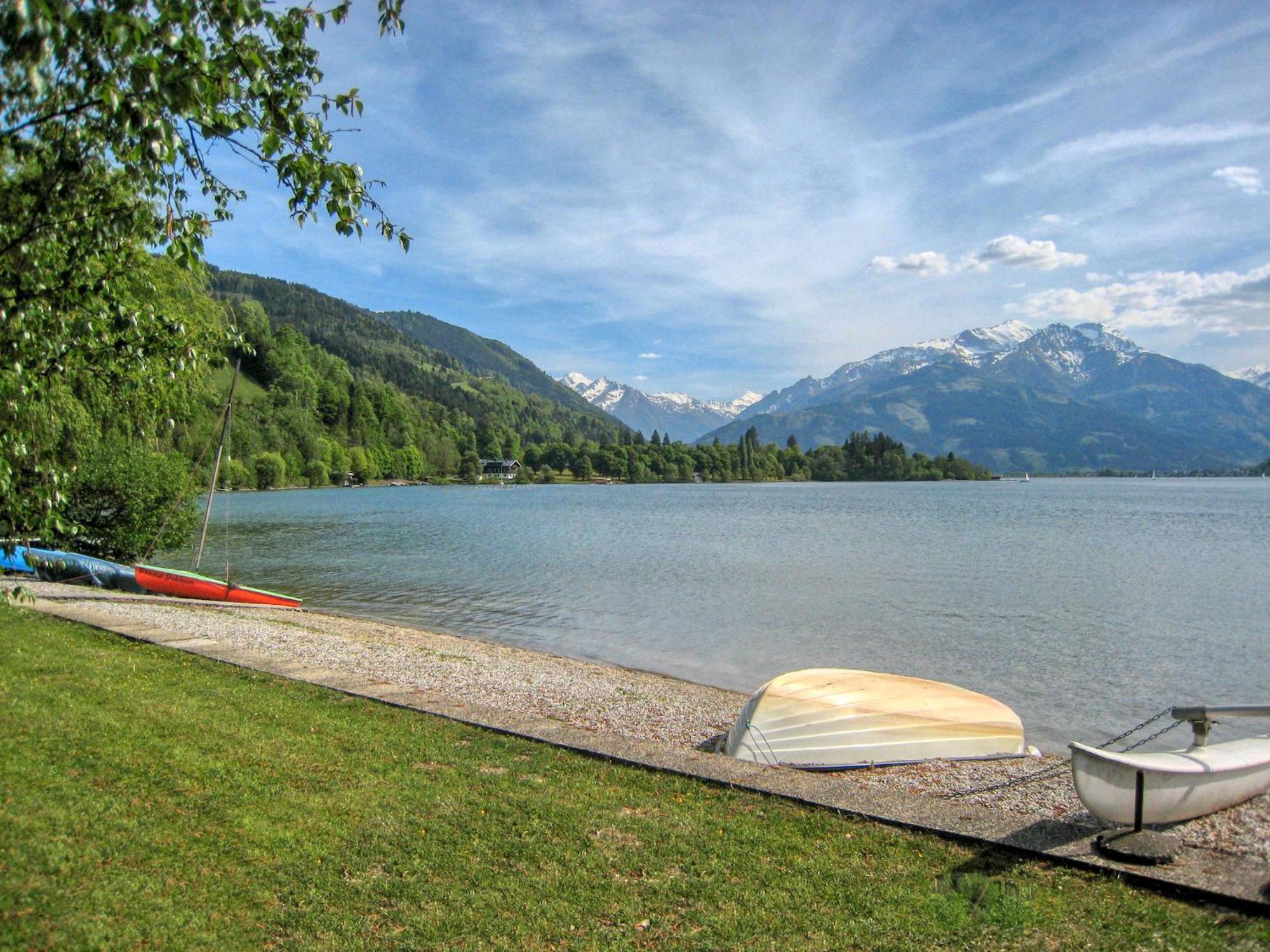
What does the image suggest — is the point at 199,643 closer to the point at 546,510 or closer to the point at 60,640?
the point at 60,640

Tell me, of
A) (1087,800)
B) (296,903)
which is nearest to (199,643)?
(296,903)

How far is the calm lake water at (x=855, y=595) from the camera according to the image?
68.4 ft

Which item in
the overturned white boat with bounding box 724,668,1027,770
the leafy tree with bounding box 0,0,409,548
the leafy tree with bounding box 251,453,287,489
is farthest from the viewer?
the leafy tree with bounding box 251,453,287,489

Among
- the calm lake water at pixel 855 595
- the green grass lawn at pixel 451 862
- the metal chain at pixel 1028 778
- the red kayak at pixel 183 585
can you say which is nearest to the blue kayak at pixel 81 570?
the red kayak at pixel 183 585

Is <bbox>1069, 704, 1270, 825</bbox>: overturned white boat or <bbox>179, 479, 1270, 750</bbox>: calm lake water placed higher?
<bbox>1069, 704, 1270, 825</bbox>: overturned white boat

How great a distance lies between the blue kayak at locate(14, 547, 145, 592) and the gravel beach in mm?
1455

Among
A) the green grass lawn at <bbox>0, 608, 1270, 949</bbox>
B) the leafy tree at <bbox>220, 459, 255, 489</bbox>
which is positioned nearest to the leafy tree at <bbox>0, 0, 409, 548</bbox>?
the green grass lawn at <bbox>0, 608, 1270, 949</bbox>

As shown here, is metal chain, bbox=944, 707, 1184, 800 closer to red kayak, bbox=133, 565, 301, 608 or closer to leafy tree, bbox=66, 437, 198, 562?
red kayak, bbox=133, 565, 301, 608

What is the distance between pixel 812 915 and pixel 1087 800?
3491 mm

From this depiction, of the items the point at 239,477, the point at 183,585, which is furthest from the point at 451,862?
the point at 239,477

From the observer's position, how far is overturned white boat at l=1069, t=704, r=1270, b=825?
24.6 feet

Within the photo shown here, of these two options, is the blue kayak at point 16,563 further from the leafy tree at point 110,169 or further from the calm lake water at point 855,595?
the leafy tree at point 110,169

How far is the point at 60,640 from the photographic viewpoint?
1336 centimetres

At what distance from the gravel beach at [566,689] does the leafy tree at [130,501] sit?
5253mm
